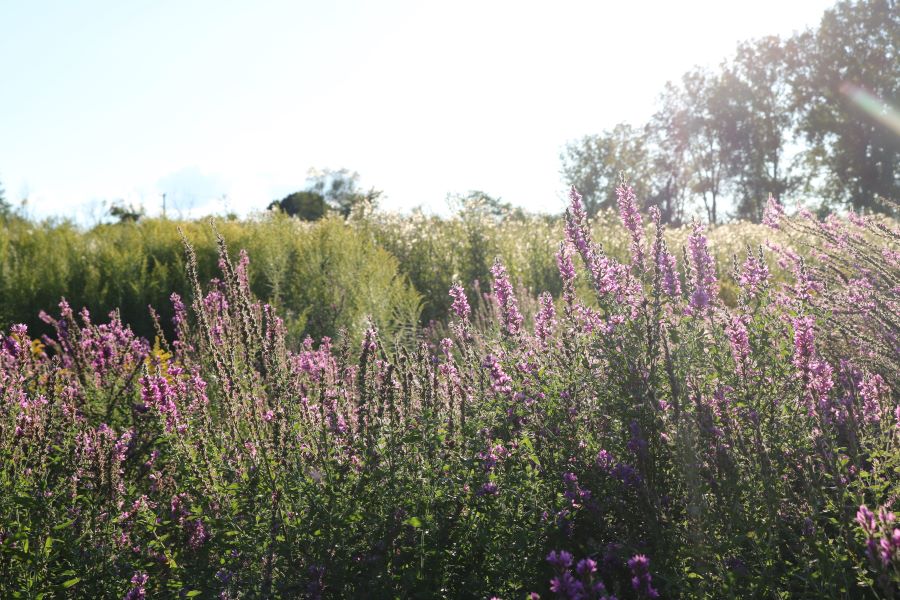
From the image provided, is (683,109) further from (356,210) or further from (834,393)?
(834,393)

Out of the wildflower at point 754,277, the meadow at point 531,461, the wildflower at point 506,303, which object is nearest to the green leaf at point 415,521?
the meadow at point 531,461

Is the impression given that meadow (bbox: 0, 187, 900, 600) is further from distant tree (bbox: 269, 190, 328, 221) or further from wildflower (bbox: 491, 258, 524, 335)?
distant tree (bbox: 269, 190, 328, 221)

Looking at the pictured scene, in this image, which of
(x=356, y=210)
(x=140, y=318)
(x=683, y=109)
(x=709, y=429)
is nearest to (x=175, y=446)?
(x=709, y=429)

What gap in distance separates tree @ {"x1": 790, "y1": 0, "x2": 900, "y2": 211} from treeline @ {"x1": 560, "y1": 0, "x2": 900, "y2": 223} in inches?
2.0

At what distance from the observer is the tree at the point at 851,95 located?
3425 cm

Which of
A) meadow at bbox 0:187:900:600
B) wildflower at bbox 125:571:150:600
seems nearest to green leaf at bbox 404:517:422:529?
meadow at bbox 0:187:900:600

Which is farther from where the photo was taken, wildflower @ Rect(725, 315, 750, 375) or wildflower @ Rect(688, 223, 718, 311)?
wildflower @ Rect(688, 223, 718, 311)

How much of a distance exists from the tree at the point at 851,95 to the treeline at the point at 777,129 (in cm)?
5

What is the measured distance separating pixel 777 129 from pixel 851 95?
510 cm

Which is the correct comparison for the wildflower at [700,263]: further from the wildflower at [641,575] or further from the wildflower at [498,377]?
the wildflower at [641,575]

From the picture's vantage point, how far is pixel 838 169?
1394 inches

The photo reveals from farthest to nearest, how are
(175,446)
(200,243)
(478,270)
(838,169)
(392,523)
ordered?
(838,169) < (478,270) < (200,243) < (175,446) < (392,523)

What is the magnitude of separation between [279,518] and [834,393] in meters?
2.61

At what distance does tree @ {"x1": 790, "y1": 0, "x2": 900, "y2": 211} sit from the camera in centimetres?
3425
